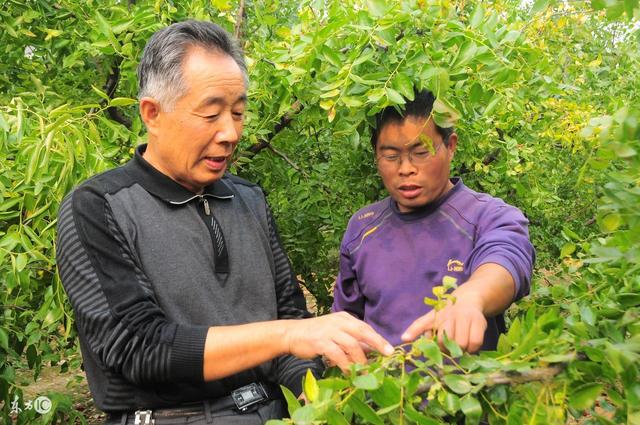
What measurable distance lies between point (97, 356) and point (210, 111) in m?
0.68

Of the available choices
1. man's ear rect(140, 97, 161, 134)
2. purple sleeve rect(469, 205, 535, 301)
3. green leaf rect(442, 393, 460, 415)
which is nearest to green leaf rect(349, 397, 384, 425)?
green leaf rect(442, 393, 460, 415)

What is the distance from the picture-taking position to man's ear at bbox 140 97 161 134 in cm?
203

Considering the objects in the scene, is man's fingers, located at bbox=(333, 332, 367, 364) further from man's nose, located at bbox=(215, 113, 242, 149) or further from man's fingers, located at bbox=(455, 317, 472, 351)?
man's nose, located at bbox=(215, 113, 242, 149)

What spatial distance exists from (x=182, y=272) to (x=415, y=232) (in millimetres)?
776

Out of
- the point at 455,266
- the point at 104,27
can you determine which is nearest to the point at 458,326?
the point at 455,266

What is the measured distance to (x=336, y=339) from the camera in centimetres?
162

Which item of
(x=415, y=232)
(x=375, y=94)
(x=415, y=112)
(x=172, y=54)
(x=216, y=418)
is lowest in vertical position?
(x=216, y=418)

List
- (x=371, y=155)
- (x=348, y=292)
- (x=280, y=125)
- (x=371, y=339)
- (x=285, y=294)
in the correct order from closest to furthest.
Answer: (x=371, y=339) → (x=285, y=294) → (x=348, y=292) → (x=280, y=125) → (x=371, y=155)

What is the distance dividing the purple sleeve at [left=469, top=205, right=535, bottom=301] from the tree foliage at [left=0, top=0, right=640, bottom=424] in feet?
0.37

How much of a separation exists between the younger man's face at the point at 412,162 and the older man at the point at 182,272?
0.46 metres

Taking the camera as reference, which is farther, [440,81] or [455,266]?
[455,266]

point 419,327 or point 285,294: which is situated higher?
point 419,327

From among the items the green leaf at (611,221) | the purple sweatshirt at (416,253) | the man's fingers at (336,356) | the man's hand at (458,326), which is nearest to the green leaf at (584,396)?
the green leaf at (611,221)

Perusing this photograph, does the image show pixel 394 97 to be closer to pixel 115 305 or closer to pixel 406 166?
pixel 406 166
